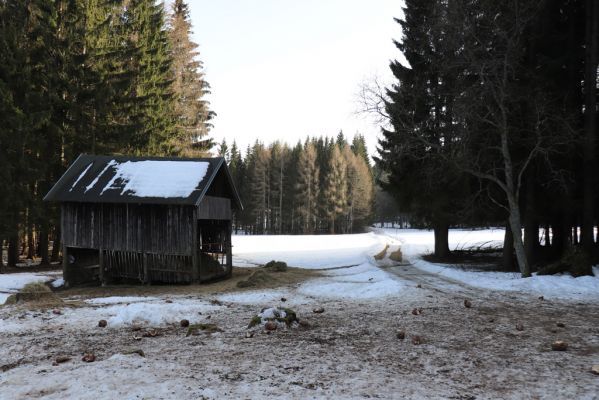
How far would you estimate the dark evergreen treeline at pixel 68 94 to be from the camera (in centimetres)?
2352

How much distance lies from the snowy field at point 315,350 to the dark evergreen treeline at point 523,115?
5.77 metres

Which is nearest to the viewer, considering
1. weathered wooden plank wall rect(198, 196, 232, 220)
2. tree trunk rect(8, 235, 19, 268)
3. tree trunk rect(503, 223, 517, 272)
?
tree trunk rect(503, 223, 517, 272)

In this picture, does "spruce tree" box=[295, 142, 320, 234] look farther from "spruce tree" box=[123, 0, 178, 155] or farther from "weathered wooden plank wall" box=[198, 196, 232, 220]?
"weathered wooden plank wall" box=[198, 196, 232, 220]

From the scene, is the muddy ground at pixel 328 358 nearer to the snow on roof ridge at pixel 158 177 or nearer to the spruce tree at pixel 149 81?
the snow on roof ridge at pixel 158 177

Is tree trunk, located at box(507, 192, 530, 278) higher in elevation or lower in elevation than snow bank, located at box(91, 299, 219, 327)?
higher

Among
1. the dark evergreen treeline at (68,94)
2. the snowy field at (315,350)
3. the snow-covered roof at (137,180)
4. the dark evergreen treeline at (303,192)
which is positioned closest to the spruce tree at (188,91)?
the dark evergreen treeline at (68,94)

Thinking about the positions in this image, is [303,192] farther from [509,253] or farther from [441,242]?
[509,253]

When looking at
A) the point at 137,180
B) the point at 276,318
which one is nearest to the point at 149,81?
the point at 137,180

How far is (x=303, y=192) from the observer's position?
7344 cm

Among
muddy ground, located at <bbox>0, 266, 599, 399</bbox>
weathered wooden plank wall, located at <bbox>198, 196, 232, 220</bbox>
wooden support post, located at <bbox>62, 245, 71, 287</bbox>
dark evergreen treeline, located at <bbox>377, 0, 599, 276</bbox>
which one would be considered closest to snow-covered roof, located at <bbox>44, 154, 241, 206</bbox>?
weathered wooden plank wall, located at <bbox>198, 196, 232, 220</bbox>

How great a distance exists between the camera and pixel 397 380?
208 inches

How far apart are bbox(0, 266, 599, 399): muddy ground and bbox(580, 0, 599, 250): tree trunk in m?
7.11

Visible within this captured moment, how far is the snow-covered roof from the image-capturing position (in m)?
20.1

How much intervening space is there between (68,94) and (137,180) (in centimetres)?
1083
